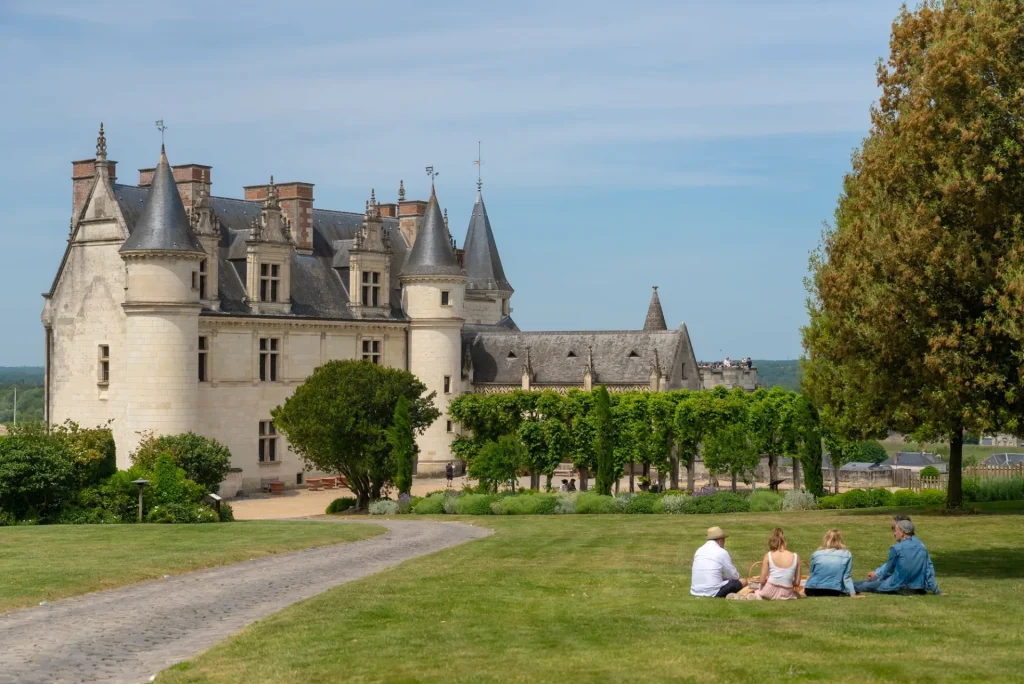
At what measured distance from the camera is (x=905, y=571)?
55.4ft

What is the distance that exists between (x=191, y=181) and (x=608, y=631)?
43322 mm

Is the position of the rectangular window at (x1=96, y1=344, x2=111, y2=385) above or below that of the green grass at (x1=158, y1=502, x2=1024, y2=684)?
above

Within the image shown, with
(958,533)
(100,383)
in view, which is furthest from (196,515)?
(958,533)

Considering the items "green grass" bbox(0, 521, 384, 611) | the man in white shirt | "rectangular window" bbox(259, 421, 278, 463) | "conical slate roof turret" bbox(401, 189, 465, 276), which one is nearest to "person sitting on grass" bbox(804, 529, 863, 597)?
the man in white shirt

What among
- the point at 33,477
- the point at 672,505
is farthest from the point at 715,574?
the point at 33,477

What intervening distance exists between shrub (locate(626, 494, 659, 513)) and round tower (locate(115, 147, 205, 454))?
1772 cm

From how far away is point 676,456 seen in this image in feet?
180

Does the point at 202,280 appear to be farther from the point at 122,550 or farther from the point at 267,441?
the point at 122,550

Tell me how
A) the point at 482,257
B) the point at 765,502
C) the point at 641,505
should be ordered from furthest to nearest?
the point at 482,257 < the point at 641,505 < the point at 765,502

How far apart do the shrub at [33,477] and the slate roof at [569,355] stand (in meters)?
28.1

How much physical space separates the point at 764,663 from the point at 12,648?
787cm

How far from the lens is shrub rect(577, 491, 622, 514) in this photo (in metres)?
40.5

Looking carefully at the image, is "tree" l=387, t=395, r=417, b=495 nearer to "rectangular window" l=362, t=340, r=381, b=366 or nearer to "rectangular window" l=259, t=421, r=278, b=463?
"rectangular window" l=259, t=421, r=278, b=463

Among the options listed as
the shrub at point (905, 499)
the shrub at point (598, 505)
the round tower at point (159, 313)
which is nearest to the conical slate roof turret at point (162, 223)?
the round tower at point (159, 313)
